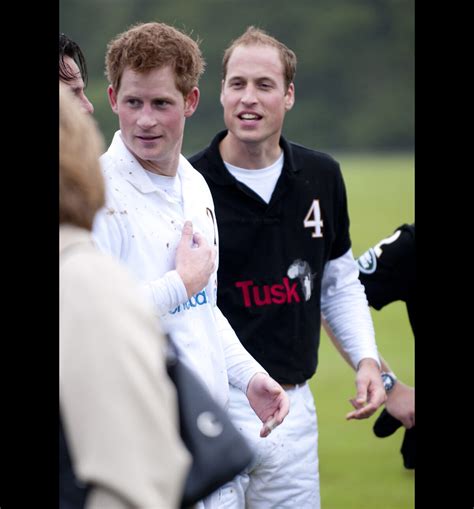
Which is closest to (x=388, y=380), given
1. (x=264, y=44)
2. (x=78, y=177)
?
(x=264, y=44)

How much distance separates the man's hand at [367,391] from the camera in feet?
11.9

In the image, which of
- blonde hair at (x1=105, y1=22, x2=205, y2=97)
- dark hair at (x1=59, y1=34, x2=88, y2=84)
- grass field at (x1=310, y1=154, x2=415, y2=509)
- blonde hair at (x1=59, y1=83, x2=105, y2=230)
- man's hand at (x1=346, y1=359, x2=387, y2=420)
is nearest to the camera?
blonde hair at (x1=59, y1=83, x2=105, y2=230)

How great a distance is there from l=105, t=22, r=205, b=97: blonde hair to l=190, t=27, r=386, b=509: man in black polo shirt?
0.88 meters

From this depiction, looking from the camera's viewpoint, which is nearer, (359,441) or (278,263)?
(278,263)

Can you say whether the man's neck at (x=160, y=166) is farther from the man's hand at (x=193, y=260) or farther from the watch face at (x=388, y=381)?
the watch face at (x=388, y=381)

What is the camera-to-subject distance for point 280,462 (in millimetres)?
3768

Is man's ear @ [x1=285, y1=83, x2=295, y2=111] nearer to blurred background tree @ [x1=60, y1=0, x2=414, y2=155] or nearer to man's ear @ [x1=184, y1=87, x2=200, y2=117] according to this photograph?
man's ear @ [x1=184, y1=87, x2=200, y2=117]

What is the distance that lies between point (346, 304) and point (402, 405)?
50cm

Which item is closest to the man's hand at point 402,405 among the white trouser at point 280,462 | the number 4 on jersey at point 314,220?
the white trouser at point 280,462

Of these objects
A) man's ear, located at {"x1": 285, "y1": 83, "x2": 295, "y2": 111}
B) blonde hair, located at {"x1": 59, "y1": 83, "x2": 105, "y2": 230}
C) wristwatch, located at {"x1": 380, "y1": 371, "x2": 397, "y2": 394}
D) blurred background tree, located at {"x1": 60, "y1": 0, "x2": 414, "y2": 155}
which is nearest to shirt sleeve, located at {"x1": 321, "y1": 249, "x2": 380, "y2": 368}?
wristwatch, located at {"x1": 380, "y1": 371, "x2": 397, "y2": 394}

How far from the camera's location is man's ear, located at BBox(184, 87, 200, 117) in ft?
10.1

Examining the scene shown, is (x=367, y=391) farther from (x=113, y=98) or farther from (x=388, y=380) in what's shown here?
(x=113, y=98)
